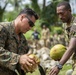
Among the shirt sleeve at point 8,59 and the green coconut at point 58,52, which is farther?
the green coconut at point 58,52

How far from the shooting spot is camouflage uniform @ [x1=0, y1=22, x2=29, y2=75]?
382 centimetres

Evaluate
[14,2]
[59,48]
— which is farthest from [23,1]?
[59,48]

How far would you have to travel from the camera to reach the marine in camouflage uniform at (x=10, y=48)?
3.82 metres

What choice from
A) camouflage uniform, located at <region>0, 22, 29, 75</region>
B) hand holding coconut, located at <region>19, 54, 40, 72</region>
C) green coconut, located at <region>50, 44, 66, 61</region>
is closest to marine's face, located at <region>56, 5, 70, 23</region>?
green coconut, located at <region>50, 44, 66, 61</region>

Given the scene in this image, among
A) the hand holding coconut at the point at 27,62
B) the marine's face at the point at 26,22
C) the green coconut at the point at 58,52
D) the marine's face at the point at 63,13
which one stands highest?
the marine's face at the point at 26,22

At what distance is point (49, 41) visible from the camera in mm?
22672

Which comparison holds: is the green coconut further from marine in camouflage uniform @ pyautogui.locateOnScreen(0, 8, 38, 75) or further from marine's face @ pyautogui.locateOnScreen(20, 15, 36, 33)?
marine's face @ pyautogui.locateOnScreen(20, 15, 36, 33)

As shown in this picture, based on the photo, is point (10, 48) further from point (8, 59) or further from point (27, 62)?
point (27, 62)

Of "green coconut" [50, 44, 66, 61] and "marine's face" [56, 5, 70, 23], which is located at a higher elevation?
"marine's face" [56, 5, 70, 23]

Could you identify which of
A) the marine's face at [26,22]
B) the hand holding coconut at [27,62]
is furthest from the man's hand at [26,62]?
the marine's face at [26,22]

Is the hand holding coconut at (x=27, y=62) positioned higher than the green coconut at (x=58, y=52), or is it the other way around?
the hand holding coconut at (x=27, y=62)

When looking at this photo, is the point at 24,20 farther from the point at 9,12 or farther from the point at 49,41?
the point at 9,12

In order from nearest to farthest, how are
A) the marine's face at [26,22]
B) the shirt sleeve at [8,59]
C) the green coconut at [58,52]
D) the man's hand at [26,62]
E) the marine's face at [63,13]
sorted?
1. the man's hand at [26,62]
2. the shirt sleeve at [8,59]
3. the marine's face at [26,22]
4. the marine's face at [63,13]
5. the green coconut at [58,52]

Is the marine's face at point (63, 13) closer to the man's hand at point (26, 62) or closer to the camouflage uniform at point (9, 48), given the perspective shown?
the camouflage uniform at point (9, 48)
